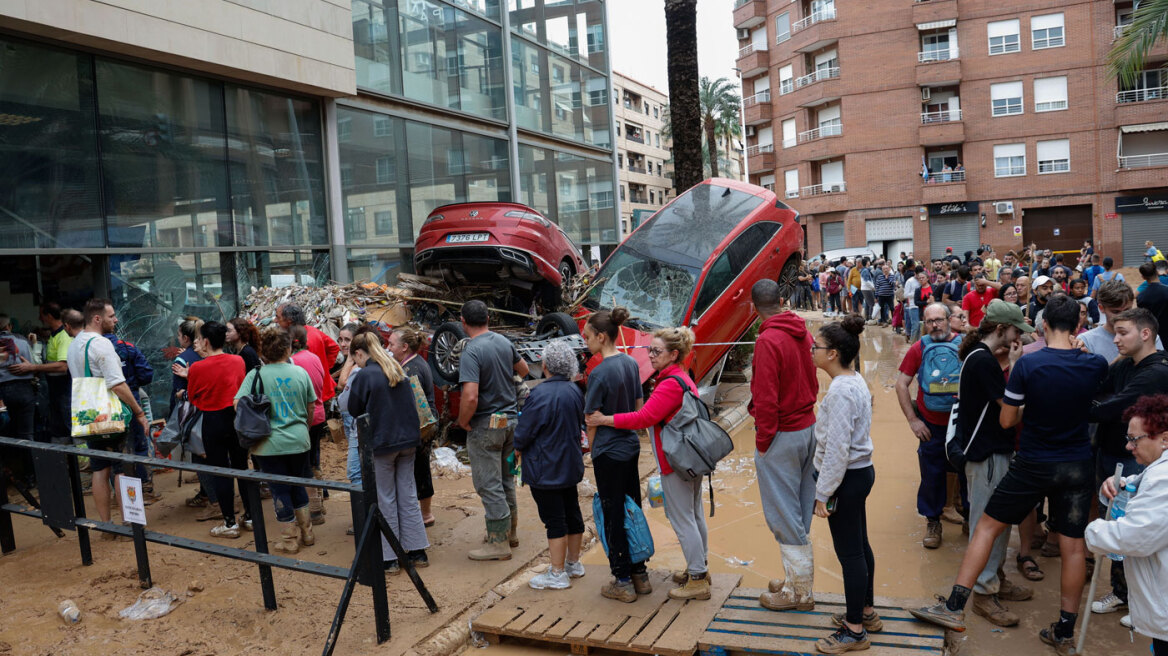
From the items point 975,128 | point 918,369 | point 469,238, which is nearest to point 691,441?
point 918,369

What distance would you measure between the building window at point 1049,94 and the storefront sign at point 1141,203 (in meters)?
5.31

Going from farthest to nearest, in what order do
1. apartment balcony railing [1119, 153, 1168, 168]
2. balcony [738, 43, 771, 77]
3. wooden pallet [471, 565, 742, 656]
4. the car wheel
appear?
balcony [738, 43, 771, 77]
apartment balcony railing [1119, 153, 1168, 168]
the car wheel
wooden pallet [471, 565, 742, 656]

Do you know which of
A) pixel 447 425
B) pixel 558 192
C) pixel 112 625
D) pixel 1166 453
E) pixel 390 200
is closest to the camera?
pixel 1166 453

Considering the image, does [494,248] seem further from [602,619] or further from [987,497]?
[987,497]

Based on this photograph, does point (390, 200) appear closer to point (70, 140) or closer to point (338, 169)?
point (338, 169)

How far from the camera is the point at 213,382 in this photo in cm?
632

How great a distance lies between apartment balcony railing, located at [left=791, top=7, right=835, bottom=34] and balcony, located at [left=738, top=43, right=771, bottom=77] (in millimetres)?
2776

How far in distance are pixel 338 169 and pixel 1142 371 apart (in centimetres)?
1163

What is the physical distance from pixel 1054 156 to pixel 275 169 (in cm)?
3909

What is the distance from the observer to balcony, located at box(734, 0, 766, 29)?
46.6 m

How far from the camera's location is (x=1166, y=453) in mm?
3303

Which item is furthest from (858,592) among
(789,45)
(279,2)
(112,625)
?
(789,45)

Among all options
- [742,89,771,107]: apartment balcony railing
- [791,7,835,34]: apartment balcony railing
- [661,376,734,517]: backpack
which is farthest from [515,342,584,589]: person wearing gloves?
[742,89,771,107]: apartment balcony railing

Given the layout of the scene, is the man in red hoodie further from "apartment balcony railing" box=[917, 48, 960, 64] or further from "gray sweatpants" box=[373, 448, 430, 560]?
"apartment balcony railing" box=[917, 48, 960, 64]
